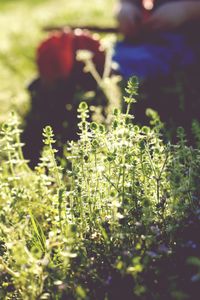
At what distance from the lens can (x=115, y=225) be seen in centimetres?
212

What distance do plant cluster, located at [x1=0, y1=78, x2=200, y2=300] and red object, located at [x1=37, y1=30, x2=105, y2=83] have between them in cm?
238

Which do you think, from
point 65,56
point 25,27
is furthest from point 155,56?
point 25,27

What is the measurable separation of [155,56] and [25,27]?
2705mm

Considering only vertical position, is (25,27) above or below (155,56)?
above

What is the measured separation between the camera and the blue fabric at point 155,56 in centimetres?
468

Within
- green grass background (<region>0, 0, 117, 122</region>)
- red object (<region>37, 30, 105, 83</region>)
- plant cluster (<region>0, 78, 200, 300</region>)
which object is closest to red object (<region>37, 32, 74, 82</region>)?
red object (<region>37, 30, 105, 83</region>)

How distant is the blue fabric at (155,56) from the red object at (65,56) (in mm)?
156

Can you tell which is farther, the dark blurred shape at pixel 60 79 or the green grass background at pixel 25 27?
the green grass background at pixel 25 27

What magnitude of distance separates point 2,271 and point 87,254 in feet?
1.04

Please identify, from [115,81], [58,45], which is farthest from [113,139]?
[58,45]

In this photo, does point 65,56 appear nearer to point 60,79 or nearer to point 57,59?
point 57,59

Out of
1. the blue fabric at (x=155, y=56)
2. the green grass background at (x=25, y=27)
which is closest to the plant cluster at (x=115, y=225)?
the green grass background at (x=25, y=27)

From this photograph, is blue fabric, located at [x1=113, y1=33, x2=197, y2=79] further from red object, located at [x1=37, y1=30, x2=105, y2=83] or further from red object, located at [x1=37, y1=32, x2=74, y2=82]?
red object, located at [x1=37, y1=32, x2=74, y2=82]

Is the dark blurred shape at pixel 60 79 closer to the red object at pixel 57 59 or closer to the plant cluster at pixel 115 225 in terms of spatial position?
the red object at pixel 57 59
